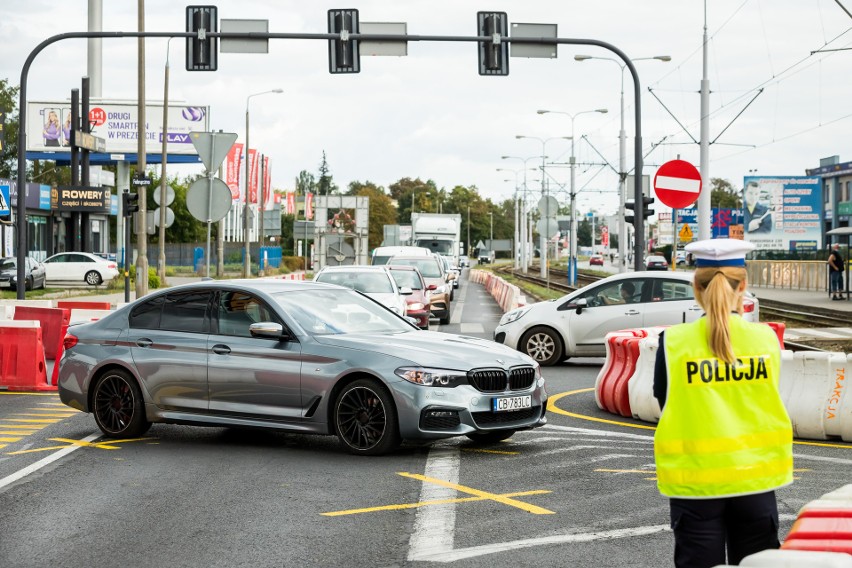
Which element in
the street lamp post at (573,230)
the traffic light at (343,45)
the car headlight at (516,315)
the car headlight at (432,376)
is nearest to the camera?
the car headlight at (432,376)

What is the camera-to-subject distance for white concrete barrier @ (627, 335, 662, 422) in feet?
41.5

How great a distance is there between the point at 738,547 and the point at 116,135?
78.2 m

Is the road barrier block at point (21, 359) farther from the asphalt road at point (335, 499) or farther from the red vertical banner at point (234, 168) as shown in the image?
the red vertical banner at point (234, 168)

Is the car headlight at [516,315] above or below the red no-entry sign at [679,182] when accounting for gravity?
below

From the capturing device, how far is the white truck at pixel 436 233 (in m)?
59.4

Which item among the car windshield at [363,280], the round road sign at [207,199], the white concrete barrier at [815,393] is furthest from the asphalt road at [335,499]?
the round road sign at [207,199]

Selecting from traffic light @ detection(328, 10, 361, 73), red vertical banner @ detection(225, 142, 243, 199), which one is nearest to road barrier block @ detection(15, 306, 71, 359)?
traffic light @ detection(328, 10, 361, 73)

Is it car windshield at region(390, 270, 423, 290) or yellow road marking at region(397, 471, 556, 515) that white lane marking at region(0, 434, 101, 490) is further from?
car windshield at region(390, 270, 423, 290)

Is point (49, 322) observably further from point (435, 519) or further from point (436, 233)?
point (436, 233)

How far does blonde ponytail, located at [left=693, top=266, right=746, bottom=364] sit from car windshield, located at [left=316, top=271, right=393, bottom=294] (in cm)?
1911

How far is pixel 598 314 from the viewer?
63.2 feet

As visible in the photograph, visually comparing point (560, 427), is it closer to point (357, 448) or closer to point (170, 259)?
point (357, 448)

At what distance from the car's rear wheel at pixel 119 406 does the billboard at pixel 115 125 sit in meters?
68.0

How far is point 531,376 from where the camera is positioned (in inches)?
419
